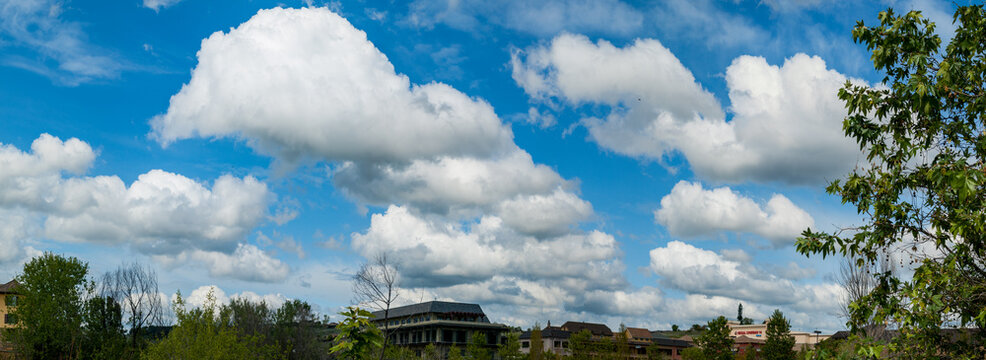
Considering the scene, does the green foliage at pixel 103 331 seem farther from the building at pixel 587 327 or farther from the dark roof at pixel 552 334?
the building at pixel 587 327

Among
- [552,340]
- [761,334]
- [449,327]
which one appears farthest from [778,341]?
[761,334]

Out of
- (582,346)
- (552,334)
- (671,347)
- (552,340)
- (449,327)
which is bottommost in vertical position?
(671,347)

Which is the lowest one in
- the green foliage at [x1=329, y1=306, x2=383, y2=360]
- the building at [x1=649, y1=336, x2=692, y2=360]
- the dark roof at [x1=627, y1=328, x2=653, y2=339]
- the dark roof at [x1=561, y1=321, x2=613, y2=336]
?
the building at [x1=649, y1=336, x2=692, y2=360]

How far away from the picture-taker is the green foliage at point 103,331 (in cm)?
6379

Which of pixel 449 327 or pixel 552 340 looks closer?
pixel 449 327

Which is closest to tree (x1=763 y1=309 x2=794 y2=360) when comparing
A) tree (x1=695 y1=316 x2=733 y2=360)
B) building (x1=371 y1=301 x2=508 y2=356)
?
tree (x1=695 y1=316 x2=733 y2=360)

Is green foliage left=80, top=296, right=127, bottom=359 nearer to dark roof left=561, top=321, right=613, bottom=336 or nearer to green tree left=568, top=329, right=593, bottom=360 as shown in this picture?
green tree left=568, top=329, right=593, bottom=360

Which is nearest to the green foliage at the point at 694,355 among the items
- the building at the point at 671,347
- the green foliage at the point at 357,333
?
the building at the point at 671,347

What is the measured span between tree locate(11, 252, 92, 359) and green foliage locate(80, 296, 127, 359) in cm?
132

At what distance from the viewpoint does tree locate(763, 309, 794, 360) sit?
8238 centimetres

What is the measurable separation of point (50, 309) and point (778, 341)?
253 feet

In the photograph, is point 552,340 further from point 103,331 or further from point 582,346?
point 103,331

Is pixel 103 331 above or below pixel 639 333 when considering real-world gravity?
above

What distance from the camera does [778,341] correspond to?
83250 mm
